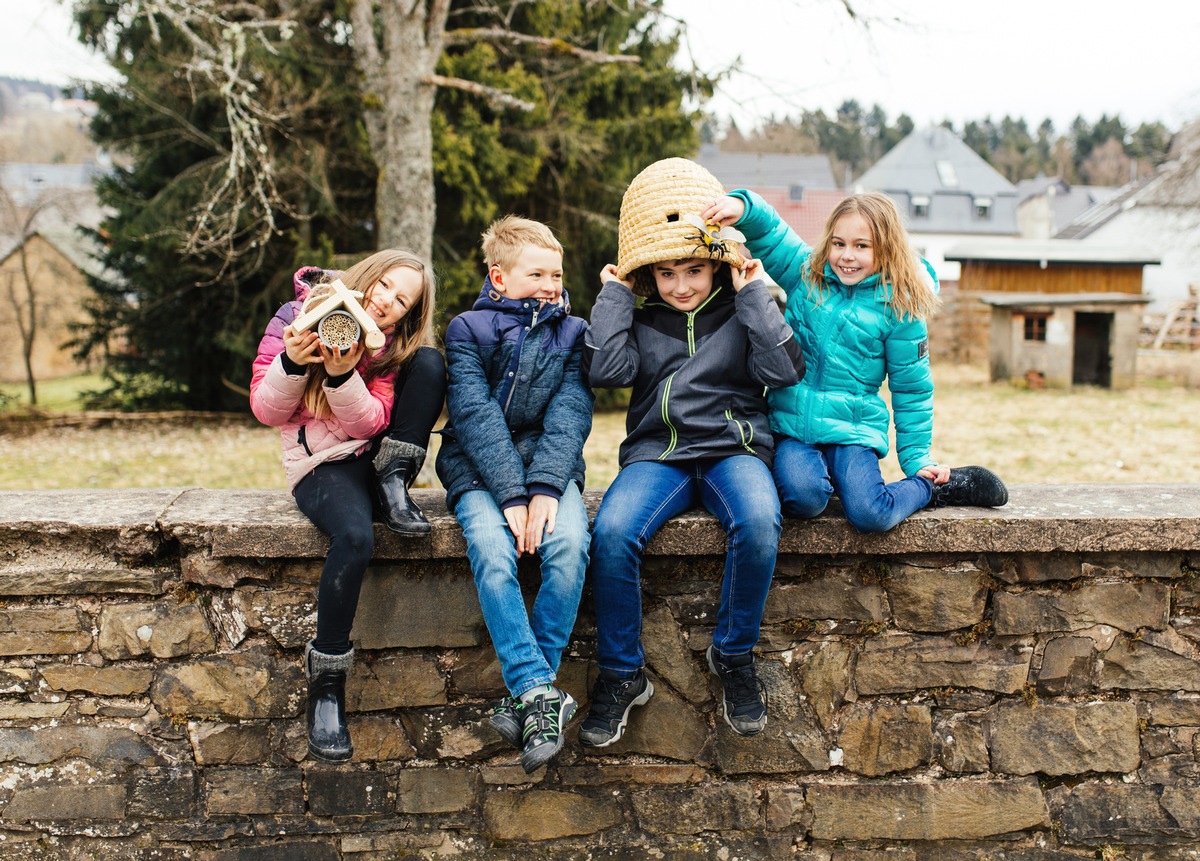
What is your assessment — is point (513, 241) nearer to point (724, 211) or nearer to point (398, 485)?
point (724, 211)

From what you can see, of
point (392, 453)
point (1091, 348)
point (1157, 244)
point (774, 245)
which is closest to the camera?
point (392, 453)

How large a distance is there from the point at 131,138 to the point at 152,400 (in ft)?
13.4

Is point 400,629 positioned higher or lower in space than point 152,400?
higher

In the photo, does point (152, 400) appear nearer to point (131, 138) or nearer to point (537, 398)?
point (131, 138)

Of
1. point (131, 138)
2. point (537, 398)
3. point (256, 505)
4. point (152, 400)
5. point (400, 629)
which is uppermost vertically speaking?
point (131, 138)

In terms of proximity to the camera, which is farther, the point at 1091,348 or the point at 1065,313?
the point at 1091,348

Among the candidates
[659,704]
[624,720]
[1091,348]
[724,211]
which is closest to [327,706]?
[624,720]

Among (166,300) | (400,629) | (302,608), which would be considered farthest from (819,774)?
(166,300)

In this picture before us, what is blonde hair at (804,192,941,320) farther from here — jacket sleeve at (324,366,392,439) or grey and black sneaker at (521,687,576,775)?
grey and black sneaker at (521,687,576,775)

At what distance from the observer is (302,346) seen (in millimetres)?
2289

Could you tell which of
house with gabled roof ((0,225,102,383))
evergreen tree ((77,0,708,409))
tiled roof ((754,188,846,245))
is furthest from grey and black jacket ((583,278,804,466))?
tiled roof ((754,188,846,245))

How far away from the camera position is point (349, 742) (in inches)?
91.5

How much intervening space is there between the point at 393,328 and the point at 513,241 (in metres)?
0.44

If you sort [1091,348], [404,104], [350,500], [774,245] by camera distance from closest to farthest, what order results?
1. [350,500]
2. [774,245]
3. [404,104]
4. [1091,348]
